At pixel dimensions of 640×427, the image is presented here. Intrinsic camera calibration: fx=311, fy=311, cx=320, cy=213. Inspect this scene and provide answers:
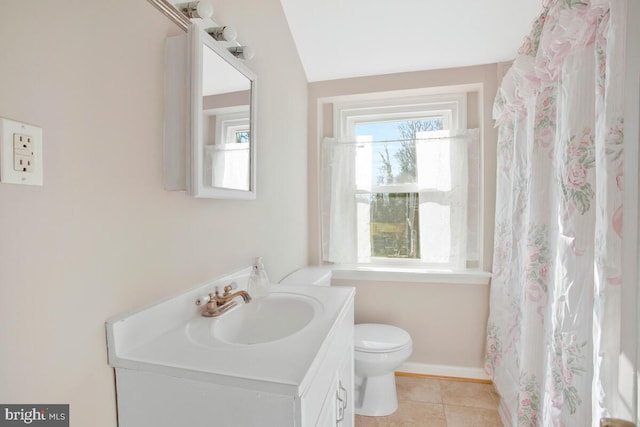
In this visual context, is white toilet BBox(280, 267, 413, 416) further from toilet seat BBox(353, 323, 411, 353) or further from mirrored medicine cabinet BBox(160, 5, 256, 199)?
mirrored medicine cabinet BBox(160, 5, 256, 199)

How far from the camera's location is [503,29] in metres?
1.79

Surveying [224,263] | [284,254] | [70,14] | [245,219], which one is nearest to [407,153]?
[284,254]

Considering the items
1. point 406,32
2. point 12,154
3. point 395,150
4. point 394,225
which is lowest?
point 394,225

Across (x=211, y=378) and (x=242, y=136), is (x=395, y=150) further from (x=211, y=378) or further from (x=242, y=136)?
(x=211, y=378)

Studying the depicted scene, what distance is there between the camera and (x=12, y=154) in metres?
0.58

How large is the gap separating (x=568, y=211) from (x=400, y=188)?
1332mm

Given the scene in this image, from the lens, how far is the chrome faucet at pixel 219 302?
Answer: 1.05 m

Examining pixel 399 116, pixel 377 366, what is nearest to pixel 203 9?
pixel 399 116

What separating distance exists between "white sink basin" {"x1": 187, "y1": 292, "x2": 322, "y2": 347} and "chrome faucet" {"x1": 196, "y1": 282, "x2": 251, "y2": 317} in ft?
0.06

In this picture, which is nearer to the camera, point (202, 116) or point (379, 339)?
point (202, 116)

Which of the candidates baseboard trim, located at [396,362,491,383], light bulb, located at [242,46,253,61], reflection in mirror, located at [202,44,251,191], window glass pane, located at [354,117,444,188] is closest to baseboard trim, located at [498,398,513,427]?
baseboard trim, located at [396,362,491,383]

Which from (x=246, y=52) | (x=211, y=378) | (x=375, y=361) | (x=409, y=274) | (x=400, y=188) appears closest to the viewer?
(x=211, y=378)

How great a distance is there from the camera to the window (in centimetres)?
216

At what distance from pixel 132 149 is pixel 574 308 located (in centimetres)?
139
